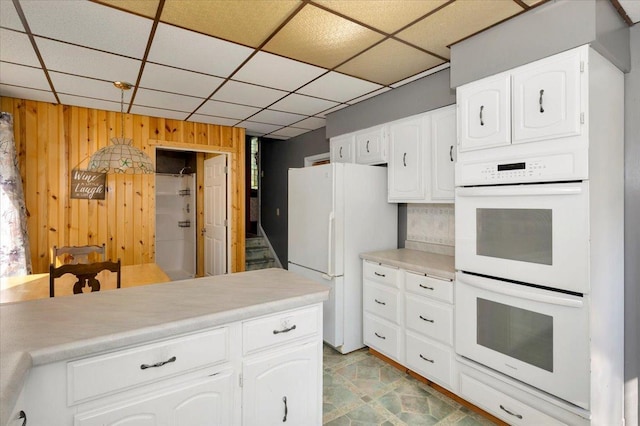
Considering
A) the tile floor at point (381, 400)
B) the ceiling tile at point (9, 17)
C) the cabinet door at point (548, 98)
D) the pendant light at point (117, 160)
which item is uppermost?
the ceiling tile at point (9, 17)

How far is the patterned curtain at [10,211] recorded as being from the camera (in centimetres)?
295

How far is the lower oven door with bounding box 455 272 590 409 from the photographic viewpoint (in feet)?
5.46

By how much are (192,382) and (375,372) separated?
1.86 m

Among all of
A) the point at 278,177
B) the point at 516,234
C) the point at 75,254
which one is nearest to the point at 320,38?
the point at 516,234

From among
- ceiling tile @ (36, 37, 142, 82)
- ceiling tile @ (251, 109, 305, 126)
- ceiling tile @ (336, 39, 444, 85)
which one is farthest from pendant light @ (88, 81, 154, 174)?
ceiling tile @ (336, 39, 444, 85)

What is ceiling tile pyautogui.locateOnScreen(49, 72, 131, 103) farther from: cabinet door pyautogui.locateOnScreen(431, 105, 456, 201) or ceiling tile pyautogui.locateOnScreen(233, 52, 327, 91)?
cabinet door pyautogui.locateOnScreen(431, 105, 456, 201)

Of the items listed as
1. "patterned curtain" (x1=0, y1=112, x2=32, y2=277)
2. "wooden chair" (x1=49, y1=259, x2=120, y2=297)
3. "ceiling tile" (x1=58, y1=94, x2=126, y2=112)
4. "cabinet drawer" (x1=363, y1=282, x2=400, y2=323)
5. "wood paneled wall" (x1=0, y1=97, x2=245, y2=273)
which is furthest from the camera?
"wood paneled wall" (x1=0, y1=97, x2=245, y2=273)

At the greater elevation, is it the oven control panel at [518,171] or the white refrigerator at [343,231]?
the oven control panel at [518,171]

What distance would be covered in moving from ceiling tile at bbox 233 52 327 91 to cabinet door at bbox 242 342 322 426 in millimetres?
1979

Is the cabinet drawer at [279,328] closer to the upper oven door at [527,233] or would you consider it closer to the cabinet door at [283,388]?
the cabinet door at [283,388]

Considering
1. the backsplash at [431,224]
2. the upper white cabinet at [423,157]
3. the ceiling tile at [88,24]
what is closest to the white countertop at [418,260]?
the backsplash at [431,224]

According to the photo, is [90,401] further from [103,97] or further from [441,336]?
[103,97]

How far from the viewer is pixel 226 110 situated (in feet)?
12.2

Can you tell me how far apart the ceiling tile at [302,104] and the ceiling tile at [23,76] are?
199 cm
